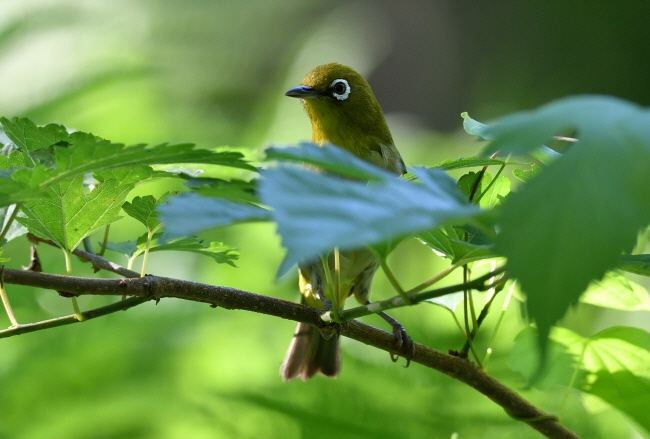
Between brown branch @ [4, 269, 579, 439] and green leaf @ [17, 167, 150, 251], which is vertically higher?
green leaf @ [17, 167, 150, 251]

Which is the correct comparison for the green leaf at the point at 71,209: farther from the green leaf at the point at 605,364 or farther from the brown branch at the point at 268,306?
the green leaf at the point at 605,364

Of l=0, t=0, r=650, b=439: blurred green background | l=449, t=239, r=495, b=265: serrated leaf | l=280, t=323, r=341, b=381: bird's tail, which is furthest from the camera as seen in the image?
l=280, t=323, r=341, b=381: bird's tail

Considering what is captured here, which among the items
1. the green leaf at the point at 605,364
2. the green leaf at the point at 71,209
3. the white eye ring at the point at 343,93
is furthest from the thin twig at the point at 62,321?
→ the white eye ring at the point at 343,93

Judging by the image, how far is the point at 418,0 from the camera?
22.0 ft

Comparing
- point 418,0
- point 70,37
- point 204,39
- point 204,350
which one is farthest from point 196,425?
point 418,0

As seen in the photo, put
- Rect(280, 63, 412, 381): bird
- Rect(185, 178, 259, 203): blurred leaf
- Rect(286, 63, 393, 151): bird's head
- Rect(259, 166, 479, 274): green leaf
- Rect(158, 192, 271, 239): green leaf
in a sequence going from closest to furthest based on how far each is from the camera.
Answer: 1. Rect(259, 166, 479, 274): green leaf
2. Rect(158, 192, 271, 239): green leaf
3. Rect(185, 178, 259, 203): blurred leaf
4. Rect(280, 63, 412, 381): bird
5. Rect(286, 63, 393, 151): bird's head

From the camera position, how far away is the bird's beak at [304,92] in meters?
2.22

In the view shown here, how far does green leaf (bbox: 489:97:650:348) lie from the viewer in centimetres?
40

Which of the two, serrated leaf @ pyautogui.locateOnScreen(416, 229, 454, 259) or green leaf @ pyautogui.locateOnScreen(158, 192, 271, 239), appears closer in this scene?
green leaf @ pyautogui.locateOnScreen(158, 192, 271, 239)

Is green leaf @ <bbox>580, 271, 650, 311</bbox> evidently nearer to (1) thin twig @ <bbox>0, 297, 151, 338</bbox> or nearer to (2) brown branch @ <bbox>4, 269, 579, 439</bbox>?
(2) brown branch @ <bbox>4, 269, 579, 439</bbox>

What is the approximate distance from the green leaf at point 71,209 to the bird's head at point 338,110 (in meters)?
1.38

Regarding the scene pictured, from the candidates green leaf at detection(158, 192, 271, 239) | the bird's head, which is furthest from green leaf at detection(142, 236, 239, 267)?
the bird's head

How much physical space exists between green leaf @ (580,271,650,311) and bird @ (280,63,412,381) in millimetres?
896

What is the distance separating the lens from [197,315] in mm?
2055
